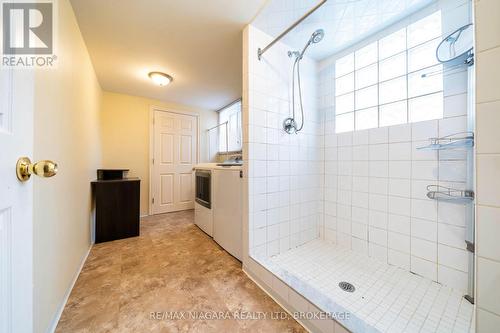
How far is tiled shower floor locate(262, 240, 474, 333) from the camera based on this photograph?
1.00 meters

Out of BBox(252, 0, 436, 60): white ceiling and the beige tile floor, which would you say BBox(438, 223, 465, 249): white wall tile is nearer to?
the beige tile floor

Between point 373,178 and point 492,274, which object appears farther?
point 373,178

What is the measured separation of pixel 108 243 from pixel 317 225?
2.49 meters

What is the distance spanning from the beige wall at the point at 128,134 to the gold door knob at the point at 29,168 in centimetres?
307

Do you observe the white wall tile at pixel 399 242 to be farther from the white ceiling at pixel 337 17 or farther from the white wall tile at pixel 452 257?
the white ceiling at pixel 337 17

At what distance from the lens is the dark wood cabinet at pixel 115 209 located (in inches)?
84.4

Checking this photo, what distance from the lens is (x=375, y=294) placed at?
4.02ft

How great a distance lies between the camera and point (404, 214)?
1.50m

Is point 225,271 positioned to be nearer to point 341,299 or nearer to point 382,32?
point 341,299

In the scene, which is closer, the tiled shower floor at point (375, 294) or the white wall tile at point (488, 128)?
the white wall tile at point (488, 128)

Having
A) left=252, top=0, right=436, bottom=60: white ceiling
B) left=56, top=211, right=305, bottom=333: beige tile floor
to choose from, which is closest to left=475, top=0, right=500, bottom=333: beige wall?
left=56, top=211, right=305, bottom=333: beige tile floor

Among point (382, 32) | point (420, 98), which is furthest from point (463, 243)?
point (382, 32)

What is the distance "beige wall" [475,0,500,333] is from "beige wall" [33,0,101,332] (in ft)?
5.94

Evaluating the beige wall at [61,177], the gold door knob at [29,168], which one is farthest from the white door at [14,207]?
the beige wall at [61,177]
